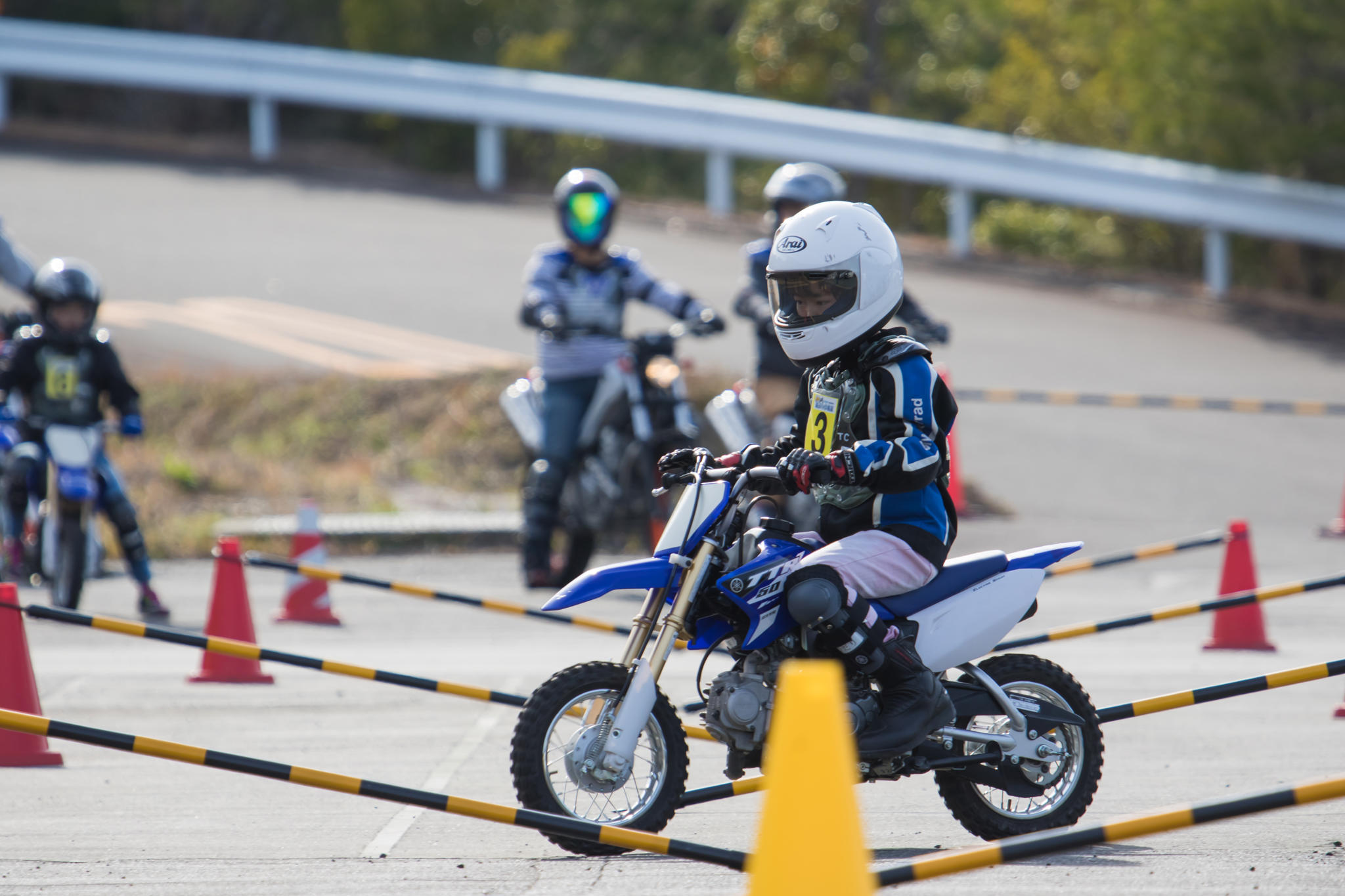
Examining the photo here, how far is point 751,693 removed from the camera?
5.16 meters

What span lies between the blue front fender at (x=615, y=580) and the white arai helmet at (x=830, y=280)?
0.85m

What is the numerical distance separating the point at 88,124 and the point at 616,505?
53.5 ft

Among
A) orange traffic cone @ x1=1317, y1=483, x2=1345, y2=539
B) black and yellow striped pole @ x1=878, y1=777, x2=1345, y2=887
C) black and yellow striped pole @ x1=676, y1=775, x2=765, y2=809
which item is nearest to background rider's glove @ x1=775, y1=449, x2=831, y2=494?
black and yellow striped pole @ x1=676, y1=775, x2=765, y2=809

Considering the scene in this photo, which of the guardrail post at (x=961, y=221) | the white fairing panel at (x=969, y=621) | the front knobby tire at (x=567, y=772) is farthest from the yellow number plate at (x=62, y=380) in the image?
the guardrail post at (x=961, y=221)

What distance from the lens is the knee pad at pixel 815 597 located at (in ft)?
16.9

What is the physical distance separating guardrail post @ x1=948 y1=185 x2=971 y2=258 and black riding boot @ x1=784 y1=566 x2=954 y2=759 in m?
14.0

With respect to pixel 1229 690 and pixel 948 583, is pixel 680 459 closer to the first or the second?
pixel 948 583

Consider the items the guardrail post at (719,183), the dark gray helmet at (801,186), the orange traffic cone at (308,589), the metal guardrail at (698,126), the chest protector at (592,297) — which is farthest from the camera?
the guardrail post at (719,183)

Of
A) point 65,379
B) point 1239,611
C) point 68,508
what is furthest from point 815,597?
point 65,379

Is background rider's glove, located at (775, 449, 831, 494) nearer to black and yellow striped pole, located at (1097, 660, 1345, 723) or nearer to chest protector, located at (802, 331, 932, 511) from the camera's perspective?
chest protector, located at (802, 331, 932, 511)

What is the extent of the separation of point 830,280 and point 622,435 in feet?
17.6

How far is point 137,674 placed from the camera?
882 cm

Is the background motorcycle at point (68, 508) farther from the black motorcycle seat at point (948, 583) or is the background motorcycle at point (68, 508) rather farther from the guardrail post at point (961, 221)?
the guardrail post at point (961, 221)

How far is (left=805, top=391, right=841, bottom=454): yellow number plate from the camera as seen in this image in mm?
5574
